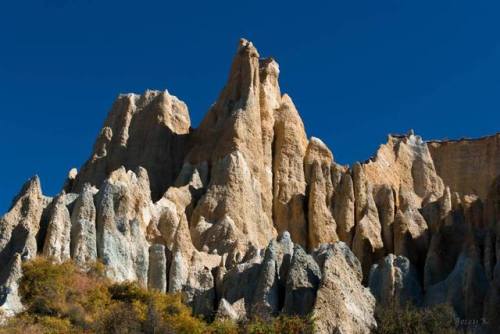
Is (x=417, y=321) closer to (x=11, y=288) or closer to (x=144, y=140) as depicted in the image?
(x=11, y=288)

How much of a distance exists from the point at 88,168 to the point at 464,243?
2633 cm

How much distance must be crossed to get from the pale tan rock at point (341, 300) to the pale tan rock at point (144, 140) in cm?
2136

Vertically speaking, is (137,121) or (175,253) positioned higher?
(137,121)

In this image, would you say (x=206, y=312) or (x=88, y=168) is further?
(x=88, y=168)

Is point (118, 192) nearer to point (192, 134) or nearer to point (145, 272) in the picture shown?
point (145, 272)

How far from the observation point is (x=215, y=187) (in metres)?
63.3

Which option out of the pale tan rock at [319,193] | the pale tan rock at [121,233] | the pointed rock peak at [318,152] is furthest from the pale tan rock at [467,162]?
the pale tan rock at [121,233]

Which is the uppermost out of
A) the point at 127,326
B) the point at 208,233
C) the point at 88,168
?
the point at 88,168

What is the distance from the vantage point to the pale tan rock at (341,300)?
154 ft

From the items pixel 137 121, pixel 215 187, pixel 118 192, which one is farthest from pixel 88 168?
pixel 118 192

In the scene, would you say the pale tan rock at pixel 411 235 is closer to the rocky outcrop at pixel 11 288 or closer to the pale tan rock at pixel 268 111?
the pale tan rock at pixel 268 111

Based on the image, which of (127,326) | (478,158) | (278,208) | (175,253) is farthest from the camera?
(478,158)

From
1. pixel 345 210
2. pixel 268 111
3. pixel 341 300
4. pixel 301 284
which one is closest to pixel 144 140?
pixel 268 111

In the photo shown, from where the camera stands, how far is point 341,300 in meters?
47.9
